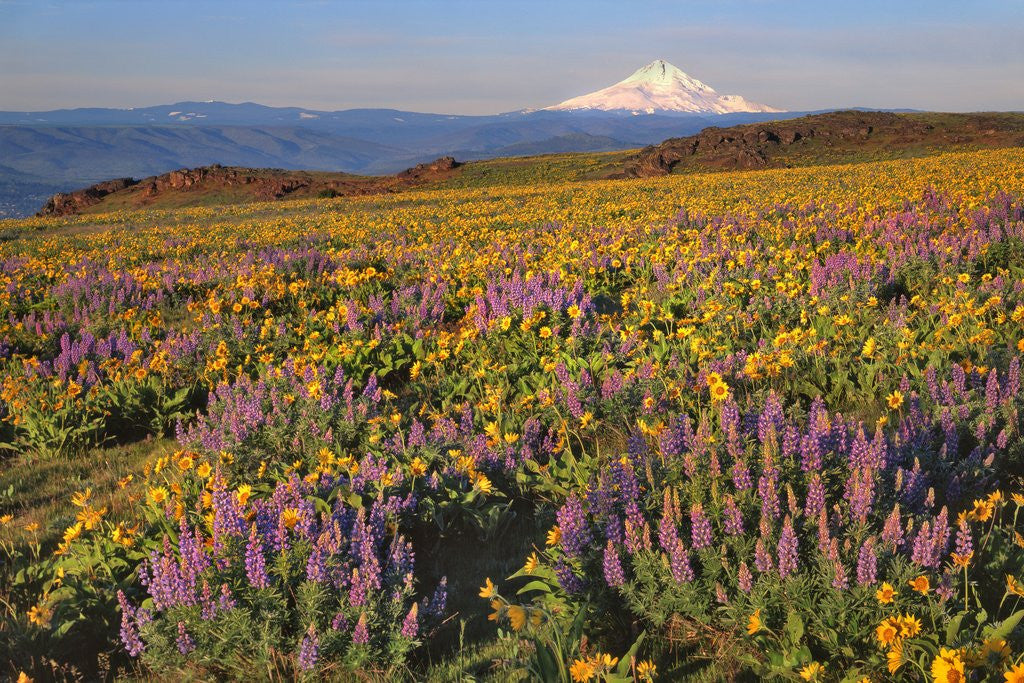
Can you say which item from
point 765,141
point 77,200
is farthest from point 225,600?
point 77,200

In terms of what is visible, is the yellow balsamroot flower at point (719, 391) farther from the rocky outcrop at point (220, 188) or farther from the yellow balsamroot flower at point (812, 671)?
the rocky outcrop at point (220, 188)

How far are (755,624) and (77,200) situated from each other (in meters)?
81.5

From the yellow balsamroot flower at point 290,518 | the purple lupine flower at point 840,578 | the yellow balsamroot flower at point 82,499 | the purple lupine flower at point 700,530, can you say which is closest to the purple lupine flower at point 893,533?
the purple lupine flower at point 840,578

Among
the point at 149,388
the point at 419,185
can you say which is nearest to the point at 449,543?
the point at 149,388

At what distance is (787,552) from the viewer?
263 centimetres

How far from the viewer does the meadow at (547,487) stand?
2697 millimetres

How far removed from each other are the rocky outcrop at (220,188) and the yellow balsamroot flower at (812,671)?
5935 cm

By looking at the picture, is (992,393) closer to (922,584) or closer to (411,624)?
(922,584)

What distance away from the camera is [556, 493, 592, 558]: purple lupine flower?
3.05m

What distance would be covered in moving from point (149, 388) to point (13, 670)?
3.81 m

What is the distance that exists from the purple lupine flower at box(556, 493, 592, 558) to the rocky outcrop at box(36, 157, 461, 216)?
192ft

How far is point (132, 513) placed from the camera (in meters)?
4.41

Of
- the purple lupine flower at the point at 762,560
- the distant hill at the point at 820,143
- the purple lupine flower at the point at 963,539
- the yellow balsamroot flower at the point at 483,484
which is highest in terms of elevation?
the distant hill at the point at 820,143

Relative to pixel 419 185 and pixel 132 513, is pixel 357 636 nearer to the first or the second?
pixel 132 513
